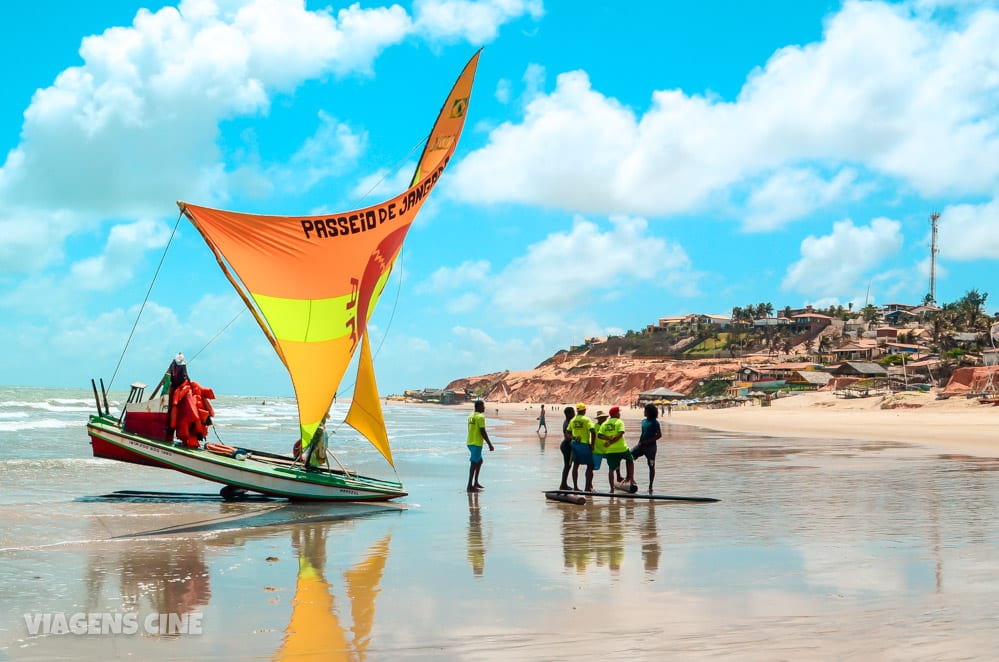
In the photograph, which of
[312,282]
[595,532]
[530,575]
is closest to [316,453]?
[312,282]

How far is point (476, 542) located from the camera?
10203 millimetres

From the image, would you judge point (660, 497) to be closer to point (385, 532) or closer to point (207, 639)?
point (385, 532)

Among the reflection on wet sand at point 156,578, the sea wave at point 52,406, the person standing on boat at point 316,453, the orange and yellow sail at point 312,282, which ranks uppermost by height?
the orange and yellow sail at point 312,282

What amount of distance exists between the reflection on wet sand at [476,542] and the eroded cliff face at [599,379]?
9983cm

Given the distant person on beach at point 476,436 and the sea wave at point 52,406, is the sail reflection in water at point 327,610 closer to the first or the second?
the distant person on beach at point 476,436

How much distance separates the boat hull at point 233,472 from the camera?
1407 centimetres

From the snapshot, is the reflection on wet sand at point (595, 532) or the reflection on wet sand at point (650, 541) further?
the reflection on wet sand at point (595, 532)

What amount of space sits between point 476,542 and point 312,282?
5.34 meters

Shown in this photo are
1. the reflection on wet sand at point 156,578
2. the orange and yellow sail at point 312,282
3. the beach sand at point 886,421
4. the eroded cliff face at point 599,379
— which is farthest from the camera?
the eroded cliff face at point 599,379

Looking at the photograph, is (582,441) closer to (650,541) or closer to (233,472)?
(650,541)

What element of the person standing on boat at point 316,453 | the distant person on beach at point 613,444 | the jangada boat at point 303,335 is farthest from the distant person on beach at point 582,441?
the person standing on boat at point 316,453

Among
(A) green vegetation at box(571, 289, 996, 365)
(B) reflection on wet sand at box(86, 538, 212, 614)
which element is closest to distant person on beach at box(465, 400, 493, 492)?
(B) reflection on wet sand at box(86, 538, 212, 614)

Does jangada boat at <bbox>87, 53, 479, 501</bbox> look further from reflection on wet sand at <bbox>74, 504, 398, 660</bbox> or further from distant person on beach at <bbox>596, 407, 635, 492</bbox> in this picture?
distant person on beach at <bbox>596, 407, 635, 492</bbox>

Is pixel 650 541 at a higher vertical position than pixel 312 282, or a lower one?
lower
